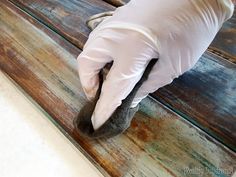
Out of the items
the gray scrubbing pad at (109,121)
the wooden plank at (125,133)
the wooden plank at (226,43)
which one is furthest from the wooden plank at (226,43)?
the gray scrubbing pad at (109,121)

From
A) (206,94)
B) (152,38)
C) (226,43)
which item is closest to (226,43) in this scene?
(226,43)

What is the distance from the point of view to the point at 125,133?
962 millimetres

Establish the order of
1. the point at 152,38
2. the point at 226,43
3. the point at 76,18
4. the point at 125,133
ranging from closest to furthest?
the point at 152,38 < the point at 125,133 < the point at 226,43 < the point at 76,18

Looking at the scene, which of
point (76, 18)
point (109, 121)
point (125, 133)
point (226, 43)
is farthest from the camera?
point (76, 18)

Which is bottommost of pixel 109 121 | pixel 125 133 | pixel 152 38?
pixel 125 133

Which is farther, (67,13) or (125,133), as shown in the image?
(67,13)

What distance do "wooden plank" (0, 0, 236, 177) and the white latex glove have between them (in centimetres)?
27

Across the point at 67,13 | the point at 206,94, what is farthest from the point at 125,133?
the point at 67,13

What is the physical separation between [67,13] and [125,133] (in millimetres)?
816

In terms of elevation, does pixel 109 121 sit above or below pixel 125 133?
above

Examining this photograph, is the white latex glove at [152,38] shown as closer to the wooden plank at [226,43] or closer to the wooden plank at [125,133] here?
the wooden plank at [125,133]

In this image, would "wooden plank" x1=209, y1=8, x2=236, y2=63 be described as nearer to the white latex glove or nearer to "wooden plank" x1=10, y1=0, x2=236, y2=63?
"wooden plank" x1=10, y1=0, x2=236, y2=63

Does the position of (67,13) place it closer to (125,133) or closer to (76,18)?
(76,18)

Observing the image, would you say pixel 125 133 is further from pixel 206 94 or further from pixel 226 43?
pixel 226 43
